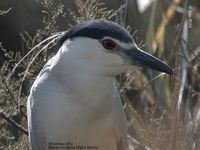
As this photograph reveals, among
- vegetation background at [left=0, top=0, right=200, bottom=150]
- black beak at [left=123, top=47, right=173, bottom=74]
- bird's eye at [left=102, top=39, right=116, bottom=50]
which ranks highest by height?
bird's eye at [left=102, top=39, right=116, bottom=50]

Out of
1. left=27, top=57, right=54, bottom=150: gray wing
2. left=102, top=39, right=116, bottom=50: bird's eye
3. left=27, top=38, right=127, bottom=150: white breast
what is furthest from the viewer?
left=27, top=57, right=54, bottom=150: gray wing

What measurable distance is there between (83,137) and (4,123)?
0.77 metres

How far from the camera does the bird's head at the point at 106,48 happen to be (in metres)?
3.04

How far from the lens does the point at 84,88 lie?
10.4 ft

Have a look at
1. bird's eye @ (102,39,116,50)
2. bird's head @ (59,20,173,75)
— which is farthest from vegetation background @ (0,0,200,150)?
bird's eye @ (102,39,116,50)

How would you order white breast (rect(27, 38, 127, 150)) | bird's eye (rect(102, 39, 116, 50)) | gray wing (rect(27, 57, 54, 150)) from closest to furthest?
bird's eye (rect(102, 39, 116, 50)), white breast (rect(27, 38, 127, 150)), gray wing (rect(27, 57, 54, 150))

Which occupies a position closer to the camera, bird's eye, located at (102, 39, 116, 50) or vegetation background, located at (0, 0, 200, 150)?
bird's eye, located at (102, 39, 116, 50)

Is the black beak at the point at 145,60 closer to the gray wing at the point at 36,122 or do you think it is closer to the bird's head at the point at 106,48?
the bird's head at the point at 106,48

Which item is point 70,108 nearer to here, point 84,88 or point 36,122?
point 84,88

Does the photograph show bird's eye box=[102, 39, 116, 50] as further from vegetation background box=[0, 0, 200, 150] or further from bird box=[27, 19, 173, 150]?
vegetation background box=[0, 0, 200, 150]

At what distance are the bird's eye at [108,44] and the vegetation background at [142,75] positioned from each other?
30 centimetres

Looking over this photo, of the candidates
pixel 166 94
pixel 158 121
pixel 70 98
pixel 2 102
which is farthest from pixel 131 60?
pixel 166 94

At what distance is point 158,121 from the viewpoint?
3.54 metres

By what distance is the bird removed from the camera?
305 cm
